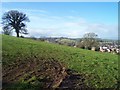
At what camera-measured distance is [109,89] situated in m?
10.9

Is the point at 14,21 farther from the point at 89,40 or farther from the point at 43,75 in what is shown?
the point at 43,75

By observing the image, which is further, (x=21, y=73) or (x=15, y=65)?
(x=15, y=65)

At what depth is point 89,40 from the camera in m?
49.2

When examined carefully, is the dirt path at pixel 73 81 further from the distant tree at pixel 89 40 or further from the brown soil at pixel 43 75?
the distant tree at pixel 89 40

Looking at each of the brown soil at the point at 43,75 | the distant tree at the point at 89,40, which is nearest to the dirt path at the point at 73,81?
the brown soil at the point at 43,75

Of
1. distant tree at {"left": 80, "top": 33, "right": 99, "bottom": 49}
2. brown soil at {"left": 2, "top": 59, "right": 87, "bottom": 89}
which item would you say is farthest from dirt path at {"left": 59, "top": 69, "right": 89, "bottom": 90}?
distant tree at {"left": 80, "top": 33, "right": 99, "bottom": 49}

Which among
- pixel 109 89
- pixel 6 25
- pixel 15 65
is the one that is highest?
pixel 6 25

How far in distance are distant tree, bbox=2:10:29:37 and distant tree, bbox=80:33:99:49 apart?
12.5 m

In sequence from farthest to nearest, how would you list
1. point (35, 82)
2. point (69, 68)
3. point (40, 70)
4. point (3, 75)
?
point (69, 68), point (40, 70), point (3, 75), point (35, 82)

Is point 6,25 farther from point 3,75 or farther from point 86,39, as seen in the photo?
point 3,75

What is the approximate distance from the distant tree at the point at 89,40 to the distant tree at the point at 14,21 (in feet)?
41.0

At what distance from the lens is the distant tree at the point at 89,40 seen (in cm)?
4672

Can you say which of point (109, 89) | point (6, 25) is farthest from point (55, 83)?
point (6, 25)

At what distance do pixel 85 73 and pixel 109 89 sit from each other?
90.9 inches
